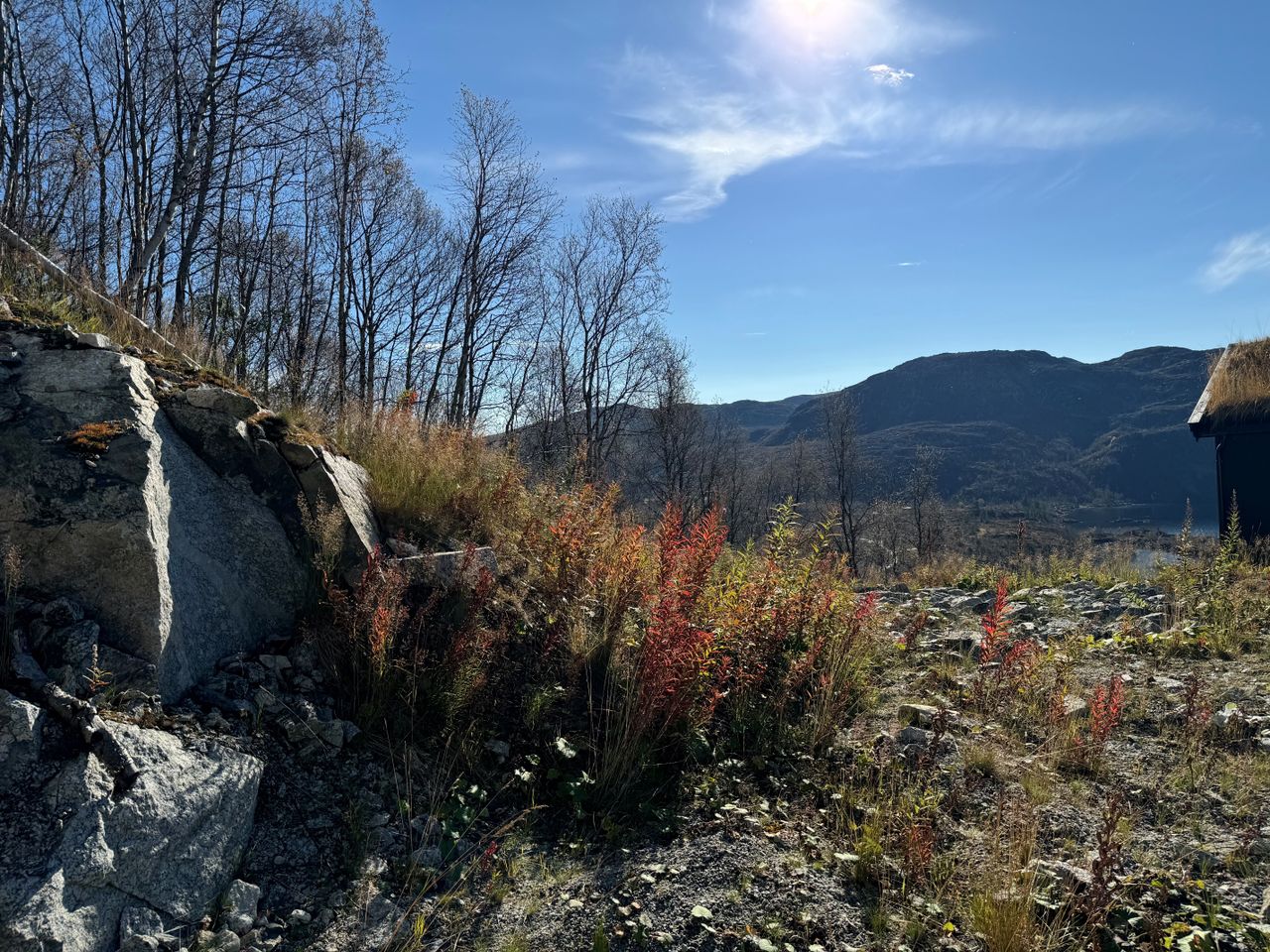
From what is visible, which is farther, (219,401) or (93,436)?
(219,401)

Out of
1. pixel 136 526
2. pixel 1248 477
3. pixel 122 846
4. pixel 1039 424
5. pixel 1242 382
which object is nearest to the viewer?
pixel 122 846

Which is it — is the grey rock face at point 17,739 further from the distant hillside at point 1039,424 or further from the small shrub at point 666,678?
the distant hillside at point 1039,424

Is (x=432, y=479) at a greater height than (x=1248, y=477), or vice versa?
(x=432, y=479)

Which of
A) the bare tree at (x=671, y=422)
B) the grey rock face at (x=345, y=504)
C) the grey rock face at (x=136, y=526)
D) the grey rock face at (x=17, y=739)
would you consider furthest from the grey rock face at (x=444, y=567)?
the bare tree at (x=671, y=422)

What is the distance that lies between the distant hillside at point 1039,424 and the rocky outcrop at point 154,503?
82721 millimetres

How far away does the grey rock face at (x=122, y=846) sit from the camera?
2068mm

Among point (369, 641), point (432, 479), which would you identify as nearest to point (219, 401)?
point (432, 479)

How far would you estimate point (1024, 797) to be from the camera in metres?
3.54

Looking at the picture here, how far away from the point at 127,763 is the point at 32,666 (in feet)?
2.00

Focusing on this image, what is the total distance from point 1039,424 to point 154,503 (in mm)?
158835

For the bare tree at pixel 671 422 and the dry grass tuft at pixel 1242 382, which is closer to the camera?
the dry grass tuft at pixel 1242 382

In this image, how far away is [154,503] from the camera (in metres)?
3.39

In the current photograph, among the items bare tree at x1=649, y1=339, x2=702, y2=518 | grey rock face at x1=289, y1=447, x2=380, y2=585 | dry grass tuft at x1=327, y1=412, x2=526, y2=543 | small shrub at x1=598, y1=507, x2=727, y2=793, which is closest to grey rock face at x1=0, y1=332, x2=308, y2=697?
grey rock face at x1=289, y1=447, x2=380, y2=585

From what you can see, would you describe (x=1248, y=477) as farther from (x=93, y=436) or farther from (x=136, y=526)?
(x=93, y=436)
